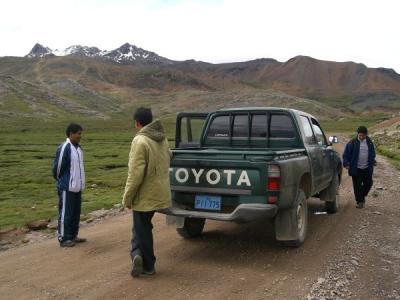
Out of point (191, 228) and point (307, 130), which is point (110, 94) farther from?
point (191, 228)

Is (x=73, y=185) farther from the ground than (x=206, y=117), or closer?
closer

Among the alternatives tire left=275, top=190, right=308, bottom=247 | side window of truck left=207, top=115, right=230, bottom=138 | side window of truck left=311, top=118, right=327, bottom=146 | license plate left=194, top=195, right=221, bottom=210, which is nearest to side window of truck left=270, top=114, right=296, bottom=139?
side window of truck left=207, top=115, right=230, bottom=138

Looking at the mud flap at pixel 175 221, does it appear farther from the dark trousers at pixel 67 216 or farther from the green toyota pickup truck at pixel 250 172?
the dark trousers at pixel 67 216

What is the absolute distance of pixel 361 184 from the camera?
460 inches

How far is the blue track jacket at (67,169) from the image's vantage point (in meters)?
8.29

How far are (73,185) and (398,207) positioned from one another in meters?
7.66

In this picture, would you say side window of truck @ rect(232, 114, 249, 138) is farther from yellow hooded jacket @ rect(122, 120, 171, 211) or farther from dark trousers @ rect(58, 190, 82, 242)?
dark trousers @ rect(58, 190, 82, 242)

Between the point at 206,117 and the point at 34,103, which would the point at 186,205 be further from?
the point at 34,103

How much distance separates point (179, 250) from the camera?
7.89 metres

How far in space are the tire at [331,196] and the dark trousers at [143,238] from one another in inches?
206

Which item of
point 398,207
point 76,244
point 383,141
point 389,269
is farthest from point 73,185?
point 383,141

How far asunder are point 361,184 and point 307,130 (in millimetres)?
3235

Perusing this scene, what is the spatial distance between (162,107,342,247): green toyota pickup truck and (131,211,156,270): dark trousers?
86 cm

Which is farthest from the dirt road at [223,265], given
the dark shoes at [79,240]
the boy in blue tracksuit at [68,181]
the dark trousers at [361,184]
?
the dark trousers at [361,184]
